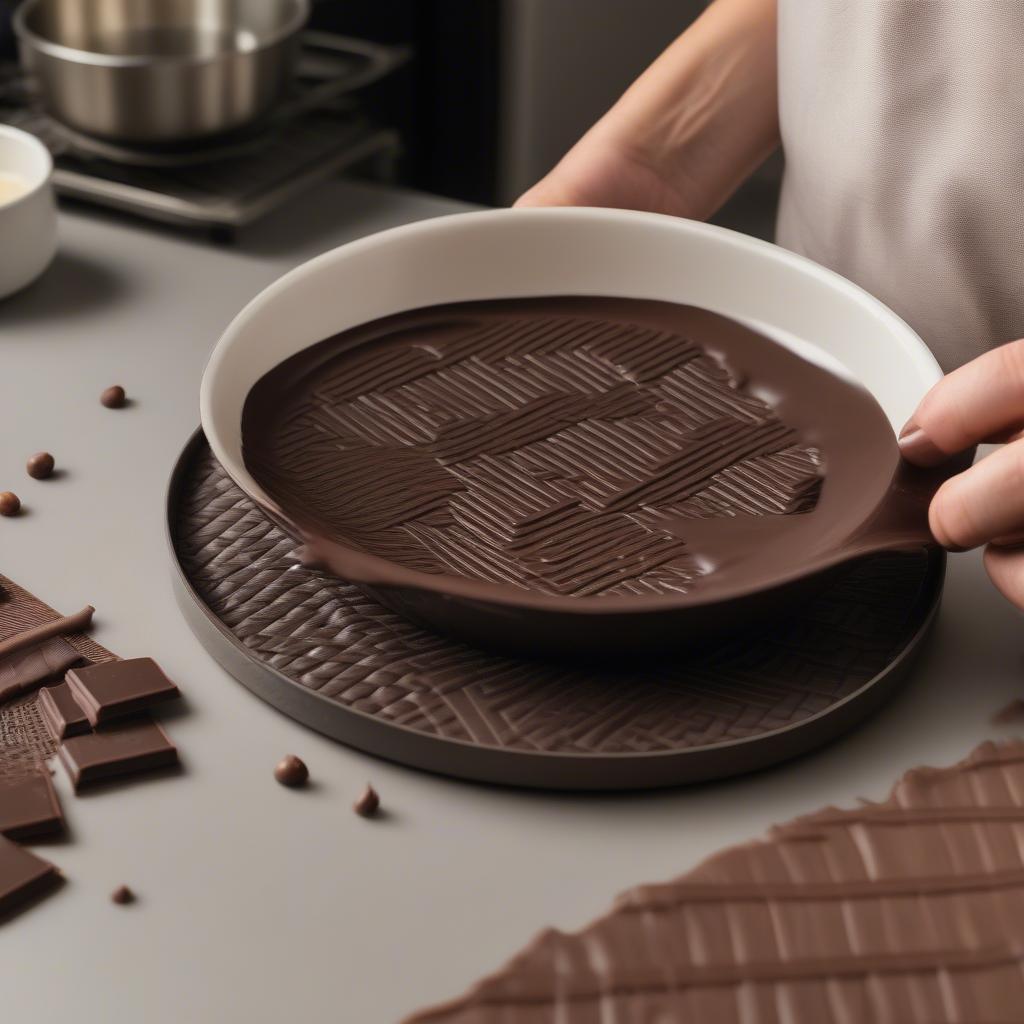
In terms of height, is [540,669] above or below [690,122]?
below

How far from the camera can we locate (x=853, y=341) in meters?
0.88

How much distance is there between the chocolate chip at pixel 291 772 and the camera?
669 millimetres

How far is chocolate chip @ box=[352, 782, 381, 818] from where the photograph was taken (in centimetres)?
66

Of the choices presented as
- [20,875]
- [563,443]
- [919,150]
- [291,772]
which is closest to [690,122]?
[919,150]

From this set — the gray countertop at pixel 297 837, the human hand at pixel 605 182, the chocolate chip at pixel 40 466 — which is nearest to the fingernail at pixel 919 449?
the gray countertop at pixel 297 837

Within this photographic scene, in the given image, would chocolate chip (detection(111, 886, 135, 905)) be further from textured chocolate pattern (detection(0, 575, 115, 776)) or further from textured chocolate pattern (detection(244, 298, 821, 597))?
textured chocolate pattern (detection(244, 298, 821, 597))

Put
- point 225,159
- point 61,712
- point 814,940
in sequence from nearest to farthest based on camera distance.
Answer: point 814,940
point 61,712
point 225,159

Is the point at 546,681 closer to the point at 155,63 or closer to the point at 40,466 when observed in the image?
the point at 40,466

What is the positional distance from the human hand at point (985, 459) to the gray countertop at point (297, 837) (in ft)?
0.25

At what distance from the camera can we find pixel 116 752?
675 millimetres

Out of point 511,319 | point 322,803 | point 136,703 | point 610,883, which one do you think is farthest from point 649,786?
point 511,319

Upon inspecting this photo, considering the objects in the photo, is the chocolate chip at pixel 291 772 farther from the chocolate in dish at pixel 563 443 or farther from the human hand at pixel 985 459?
the human hand at pixel 985 459

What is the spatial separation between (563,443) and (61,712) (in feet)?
1.12

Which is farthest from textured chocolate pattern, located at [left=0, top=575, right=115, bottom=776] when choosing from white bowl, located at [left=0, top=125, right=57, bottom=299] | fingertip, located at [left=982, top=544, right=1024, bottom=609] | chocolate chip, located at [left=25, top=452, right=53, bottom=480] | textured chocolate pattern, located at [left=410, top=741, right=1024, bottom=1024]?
fingertip, located at [left=982, top=544, right=1024, bottom=609]
